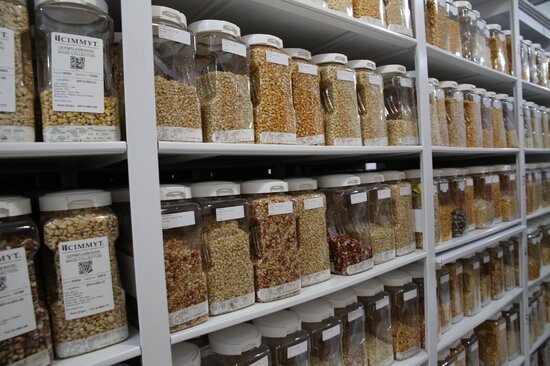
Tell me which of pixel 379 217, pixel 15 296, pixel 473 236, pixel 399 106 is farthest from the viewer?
pixel 473 236

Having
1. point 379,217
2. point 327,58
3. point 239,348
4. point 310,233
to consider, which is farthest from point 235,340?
point 327,58

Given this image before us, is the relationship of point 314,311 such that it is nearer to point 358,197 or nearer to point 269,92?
point 358,197

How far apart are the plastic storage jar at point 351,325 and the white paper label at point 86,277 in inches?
27.8

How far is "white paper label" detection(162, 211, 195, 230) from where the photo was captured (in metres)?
0.67

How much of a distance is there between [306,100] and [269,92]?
0.14 meters

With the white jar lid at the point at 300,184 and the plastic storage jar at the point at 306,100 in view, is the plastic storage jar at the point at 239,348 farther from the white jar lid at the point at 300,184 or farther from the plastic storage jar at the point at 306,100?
the plastic storage jar at the point at 306,100

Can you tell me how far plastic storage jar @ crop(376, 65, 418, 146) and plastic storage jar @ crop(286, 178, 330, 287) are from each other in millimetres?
464

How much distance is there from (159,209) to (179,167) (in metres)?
0.60

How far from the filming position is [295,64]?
36.9 inches

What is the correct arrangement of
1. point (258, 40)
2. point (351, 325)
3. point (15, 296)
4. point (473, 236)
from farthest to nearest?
point (473, 236), point (351, 325), point (258, 40), point (15, 296)

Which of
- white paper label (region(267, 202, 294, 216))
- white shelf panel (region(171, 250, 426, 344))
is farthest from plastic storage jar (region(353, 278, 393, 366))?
white paper label (region(267, 202, 294, 216))

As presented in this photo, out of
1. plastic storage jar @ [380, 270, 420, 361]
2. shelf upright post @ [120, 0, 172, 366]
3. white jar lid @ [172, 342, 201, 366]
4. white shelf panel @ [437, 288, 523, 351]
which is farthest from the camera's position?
white shelf panel @ [437, 288, 523, 351]

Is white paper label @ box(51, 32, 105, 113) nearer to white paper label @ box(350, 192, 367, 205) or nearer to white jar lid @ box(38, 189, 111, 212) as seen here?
white jar lid @ box(38, 189, 111, 212)

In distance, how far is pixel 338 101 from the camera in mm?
1006
